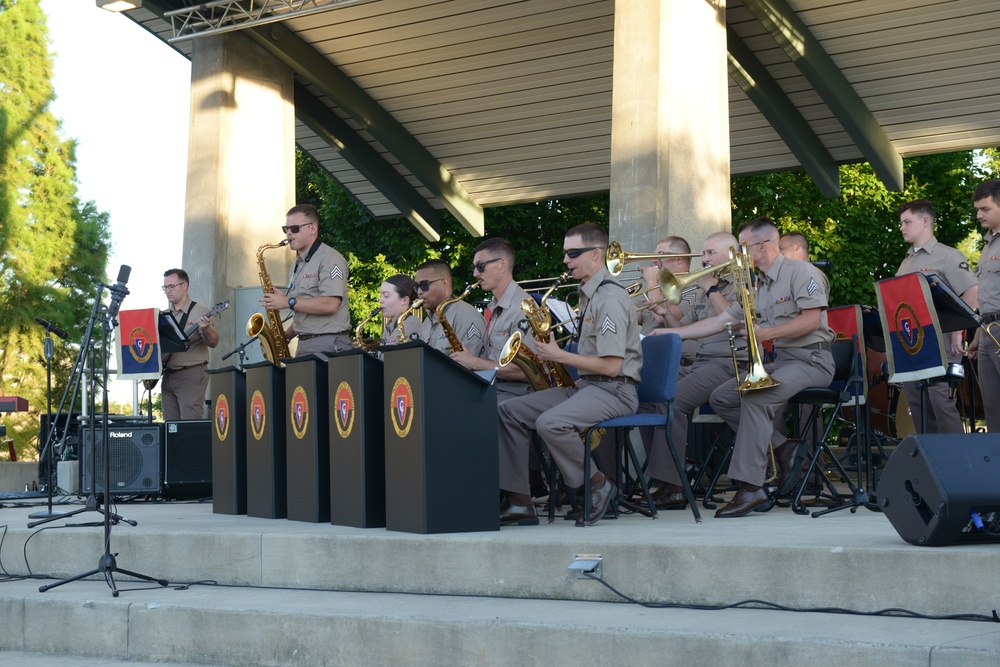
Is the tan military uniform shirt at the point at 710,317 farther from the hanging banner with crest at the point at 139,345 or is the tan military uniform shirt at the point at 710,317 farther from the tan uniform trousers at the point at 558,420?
the hanging banner with crest at the point at 139,345

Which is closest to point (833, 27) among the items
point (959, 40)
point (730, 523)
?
point (959, 40)

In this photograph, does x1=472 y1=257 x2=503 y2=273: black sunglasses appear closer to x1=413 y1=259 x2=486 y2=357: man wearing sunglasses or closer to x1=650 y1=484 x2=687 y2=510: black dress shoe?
x1=413 y1=259 x2=486 y2=357: man wearing sunglasses

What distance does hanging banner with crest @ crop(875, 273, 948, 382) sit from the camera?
577cm

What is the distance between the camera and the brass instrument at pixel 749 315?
20.2 feet

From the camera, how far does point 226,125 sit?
42.8ft

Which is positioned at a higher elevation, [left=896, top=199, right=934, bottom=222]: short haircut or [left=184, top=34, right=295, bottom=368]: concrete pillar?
[left=184, top=34, right=295, bottom=368]: concrete pillar

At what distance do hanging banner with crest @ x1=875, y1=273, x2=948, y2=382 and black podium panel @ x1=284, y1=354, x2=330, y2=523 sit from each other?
309cm

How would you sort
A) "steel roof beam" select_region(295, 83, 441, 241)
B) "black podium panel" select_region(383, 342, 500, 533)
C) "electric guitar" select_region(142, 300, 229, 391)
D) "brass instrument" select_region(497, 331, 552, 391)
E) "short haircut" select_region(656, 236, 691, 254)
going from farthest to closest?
"steel roof beam" select_region(295, 83, 441, 241), "electric guitar" select_region(142, 300, 229, 391), "short haircut" select_region(656, 236, 691, 254), "brass instrument" select_region(497, 331, 552, 391), "black podium panel" select_region(383, 342, 500, 533)

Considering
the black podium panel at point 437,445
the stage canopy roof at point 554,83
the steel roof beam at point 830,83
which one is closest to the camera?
the black podium panel at point 437,445

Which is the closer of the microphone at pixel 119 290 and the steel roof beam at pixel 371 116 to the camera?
the microphone at pixel 119 290

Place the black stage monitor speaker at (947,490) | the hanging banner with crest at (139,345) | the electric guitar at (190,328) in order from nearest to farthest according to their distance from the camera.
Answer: the black stage monitor speaker at (947,490), the hanging banner with crest at (139,345), the electric guitar at (190,328)

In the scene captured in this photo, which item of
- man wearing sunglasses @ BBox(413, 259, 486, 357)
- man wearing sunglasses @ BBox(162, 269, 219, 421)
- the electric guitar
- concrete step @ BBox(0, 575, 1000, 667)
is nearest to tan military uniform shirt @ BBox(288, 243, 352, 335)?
man wearing sunglasses @ BBox(413, 259, 486, 357)

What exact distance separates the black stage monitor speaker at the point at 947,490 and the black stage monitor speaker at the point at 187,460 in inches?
254

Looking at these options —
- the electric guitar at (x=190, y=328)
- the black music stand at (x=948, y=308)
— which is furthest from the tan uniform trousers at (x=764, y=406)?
the electric guitar at (x=190, y=328)
